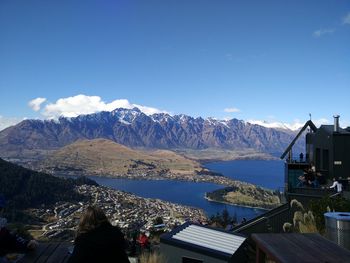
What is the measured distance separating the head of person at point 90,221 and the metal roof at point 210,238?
66.8 inches

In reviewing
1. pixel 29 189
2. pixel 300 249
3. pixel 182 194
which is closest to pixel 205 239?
pixel 300 249

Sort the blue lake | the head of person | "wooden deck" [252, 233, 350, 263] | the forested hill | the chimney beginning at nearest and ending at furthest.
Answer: "wooden deck" [252, 233, 350, 263] → the head of person → the chimney → the forested hill → the blue lake

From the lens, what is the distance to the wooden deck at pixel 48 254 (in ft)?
14.0

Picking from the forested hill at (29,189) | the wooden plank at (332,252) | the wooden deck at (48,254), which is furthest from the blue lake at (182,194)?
the wooden plank at (332,252)

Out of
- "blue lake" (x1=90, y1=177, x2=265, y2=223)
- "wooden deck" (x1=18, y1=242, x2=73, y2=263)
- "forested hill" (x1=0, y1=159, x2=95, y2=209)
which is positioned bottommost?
"blue lake" (x1=90, y1=177, x2=265, y2=223)

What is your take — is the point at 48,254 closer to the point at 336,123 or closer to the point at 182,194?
the point at 336,123

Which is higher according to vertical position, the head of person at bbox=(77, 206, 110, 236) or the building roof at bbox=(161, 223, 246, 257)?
the head of person at bbox=(77, 206, 110, 236)

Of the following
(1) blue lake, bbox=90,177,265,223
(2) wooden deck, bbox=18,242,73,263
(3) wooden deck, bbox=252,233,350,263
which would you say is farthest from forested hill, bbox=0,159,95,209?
(3) wooden deck, bbox=252,233,350,263

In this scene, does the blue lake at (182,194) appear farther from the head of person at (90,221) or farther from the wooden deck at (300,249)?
the head of person at (90,221)

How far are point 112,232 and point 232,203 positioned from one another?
9873 cm

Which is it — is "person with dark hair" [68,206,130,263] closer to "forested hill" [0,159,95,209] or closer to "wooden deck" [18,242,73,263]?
"wooden deck" [18,242,73,263]

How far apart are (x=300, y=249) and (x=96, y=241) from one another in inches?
68.0

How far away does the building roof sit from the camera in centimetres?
475

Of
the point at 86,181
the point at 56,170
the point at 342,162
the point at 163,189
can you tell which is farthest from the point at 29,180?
the point at 56,170
